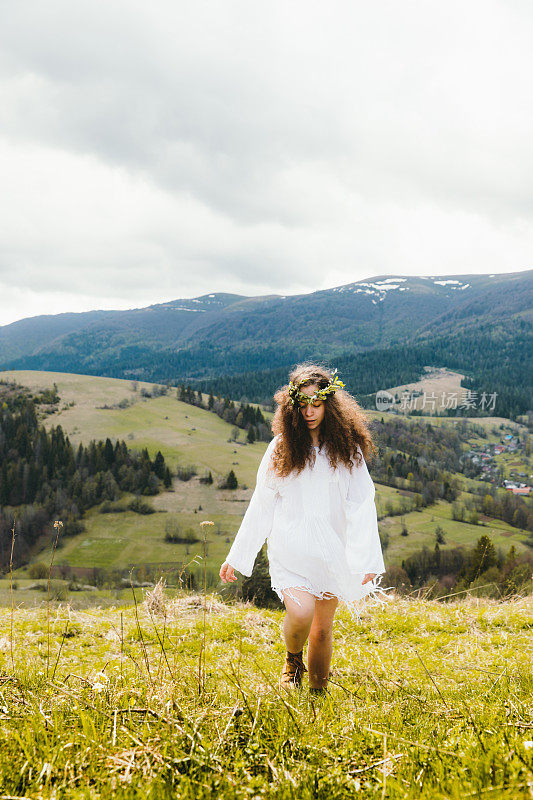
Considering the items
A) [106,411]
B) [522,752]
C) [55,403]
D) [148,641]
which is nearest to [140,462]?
[106,411]

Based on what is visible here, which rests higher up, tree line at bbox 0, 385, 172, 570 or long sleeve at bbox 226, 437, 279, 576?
long sleeve at bbox 226, 437, 279, 576

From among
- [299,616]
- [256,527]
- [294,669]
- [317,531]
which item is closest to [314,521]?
[317,531]

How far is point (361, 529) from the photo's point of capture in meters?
3.71

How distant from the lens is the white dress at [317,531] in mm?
3641

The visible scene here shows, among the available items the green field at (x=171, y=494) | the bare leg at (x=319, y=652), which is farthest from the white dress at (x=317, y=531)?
the green field at (x=171, y=494)

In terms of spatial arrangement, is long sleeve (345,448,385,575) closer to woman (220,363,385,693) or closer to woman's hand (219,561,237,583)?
woman (220,363,385,693)

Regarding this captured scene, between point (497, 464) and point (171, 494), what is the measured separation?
93.4 meters

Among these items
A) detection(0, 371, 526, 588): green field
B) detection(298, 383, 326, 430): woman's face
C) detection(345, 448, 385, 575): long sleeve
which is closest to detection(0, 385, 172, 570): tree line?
detection(0, 371, 526, 588): green field

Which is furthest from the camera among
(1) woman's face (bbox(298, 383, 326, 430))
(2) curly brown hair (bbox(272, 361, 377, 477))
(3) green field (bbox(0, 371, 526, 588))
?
(3) green field (bbox(0, 371, 526, 588))

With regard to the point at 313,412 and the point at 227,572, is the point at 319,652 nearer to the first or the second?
the point at 227,572

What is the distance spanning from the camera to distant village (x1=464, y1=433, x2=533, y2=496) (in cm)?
10875

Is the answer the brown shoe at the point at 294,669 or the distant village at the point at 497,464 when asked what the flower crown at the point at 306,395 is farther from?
the distant village at the point at 497,464

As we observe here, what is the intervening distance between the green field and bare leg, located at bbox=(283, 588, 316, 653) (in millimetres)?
36428

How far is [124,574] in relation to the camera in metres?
52.9
